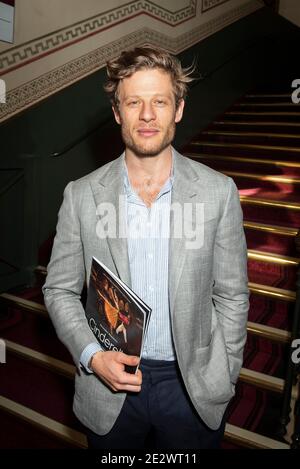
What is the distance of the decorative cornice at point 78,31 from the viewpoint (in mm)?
2868

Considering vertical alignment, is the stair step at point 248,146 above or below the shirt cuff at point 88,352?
above

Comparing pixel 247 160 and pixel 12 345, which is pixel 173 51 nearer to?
pixel 247 160

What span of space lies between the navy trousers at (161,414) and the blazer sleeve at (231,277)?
179mm

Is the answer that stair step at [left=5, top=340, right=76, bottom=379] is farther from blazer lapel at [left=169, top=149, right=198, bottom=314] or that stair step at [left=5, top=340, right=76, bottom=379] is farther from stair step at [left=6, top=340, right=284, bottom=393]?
blazer lapel at [left=169, top=149, right=198, bottom=314]

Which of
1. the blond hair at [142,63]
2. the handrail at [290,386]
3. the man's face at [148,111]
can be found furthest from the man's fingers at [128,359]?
the handrail at [290,386]

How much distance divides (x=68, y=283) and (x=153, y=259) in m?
0.28

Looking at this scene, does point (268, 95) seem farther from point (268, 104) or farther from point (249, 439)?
point (249, 439)

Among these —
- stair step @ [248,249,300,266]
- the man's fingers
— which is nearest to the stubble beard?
the man's fingers

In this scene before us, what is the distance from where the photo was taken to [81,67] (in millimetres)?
3346

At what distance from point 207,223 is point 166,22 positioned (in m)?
3.62

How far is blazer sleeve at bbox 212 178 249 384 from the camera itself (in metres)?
1.22

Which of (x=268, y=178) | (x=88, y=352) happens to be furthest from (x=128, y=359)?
(x=268, y=178)

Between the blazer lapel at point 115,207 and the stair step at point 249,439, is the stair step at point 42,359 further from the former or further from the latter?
the blazer lapel at point 115,207
